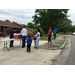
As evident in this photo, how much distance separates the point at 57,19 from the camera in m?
28.3

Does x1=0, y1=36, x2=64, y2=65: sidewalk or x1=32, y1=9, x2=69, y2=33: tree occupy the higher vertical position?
x1=32, y1=9, x2=69, y2=33: tree

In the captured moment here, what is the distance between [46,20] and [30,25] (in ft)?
141

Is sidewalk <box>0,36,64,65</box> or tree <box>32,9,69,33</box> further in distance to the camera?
tree <box>32,9,69,33</box>

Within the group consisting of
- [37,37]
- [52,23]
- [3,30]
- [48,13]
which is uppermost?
[48,13]

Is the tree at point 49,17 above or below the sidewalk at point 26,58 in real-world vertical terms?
above

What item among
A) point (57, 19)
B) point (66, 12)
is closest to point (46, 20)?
point (57, 19)

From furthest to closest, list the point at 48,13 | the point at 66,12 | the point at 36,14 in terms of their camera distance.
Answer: the point at 36,14, the point at 66,12, the point at 48,13

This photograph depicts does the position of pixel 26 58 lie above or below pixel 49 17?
below

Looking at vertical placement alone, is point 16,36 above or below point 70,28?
below

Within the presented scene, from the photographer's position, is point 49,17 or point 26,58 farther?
Result: point 49,17

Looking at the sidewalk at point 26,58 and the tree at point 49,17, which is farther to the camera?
the tree at point 49,17
